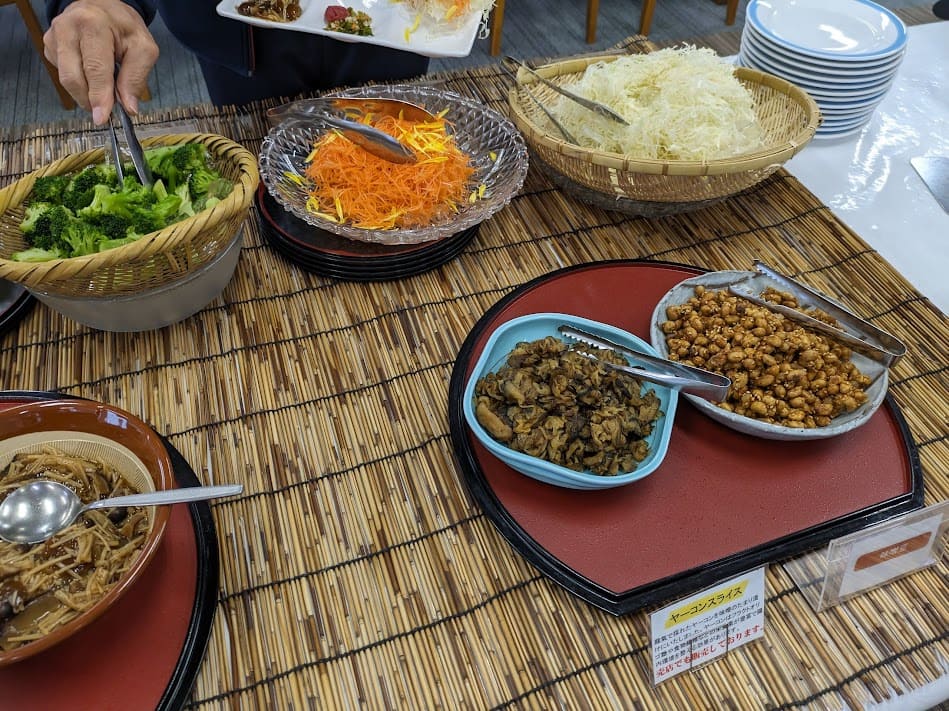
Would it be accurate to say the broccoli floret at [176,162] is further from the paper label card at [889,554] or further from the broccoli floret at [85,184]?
the paper label card at [889,554]

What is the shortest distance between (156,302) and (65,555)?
1.81 ft

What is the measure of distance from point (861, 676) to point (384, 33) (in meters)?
2.04

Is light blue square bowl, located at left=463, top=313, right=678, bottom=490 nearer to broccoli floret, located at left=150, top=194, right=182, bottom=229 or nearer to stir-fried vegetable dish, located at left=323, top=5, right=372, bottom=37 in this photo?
broccoli floret, located at left=150, top=194, right=182, bottom=229

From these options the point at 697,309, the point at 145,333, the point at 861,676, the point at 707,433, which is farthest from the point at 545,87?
the point at 861,676

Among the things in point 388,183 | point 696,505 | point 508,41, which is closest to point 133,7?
point 388,183

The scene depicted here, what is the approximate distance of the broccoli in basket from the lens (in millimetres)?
1208

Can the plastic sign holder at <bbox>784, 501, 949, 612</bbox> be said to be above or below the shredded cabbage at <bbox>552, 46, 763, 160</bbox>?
below

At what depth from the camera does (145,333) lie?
1.38 m

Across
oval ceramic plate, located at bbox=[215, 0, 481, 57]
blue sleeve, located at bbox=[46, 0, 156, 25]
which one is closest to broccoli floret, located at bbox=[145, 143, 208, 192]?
blue sleeve, located at bbox=[46, 0, 156, 25]

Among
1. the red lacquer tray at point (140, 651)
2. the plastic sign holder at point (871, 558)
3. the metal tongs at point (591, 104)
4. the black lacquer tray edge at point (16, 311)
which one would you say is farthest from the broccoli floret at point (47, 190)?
the plastic sign holder at point (871, 558)

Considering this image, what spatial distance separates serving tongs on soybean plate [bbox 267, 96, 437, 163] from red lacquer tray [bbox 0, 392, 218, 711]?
1.02m

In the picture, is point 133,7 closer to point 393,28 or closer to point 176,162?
point 176,162

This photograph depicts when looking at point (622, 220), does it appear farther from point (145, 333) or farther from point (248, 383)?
point (145, 333)

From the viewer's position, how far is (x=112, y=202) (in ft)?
4.11
